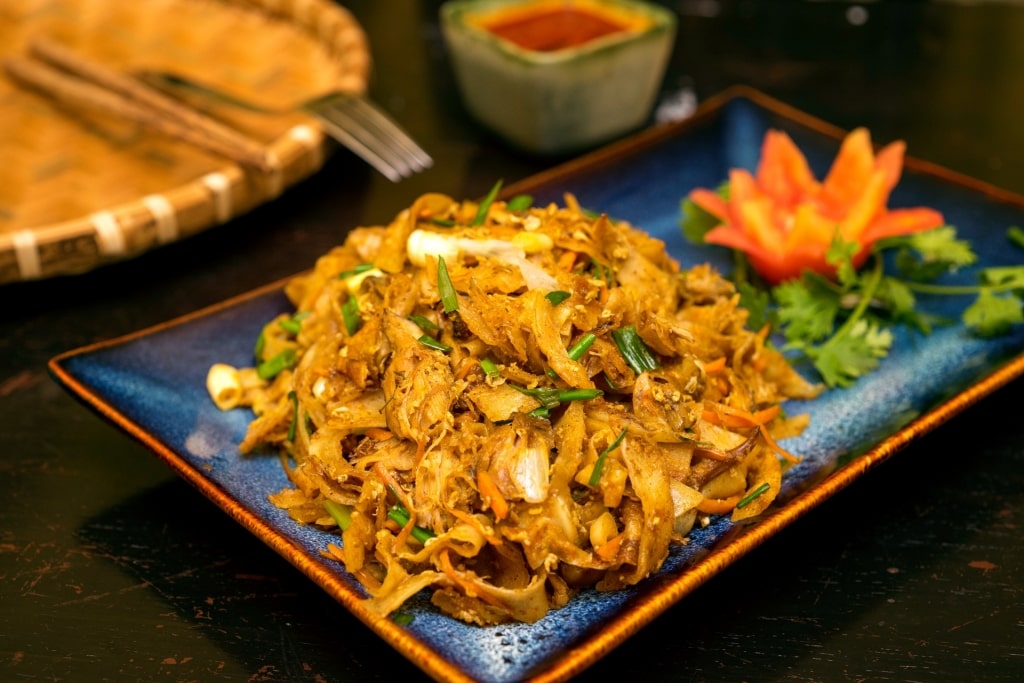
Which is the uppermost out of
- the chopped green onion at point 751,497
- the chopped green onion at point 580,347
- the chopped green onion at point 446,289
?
the chopped green onion at point 446,289

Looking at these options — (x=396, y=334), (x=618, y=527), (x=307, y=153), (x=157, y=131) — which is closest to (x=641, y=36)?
(x=307, y=153)

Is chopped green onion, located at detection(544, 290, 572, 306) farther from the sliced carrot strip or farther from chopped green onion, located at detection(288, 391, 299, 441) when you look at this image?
chopped green onion, located at detection(288, 391, 299, 441)

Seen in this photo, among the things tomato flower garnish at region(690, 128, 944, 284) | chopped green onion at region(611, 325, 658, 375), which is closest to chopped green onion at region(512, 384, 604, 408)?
chopped green onion at region(611, 325, 658, 375)

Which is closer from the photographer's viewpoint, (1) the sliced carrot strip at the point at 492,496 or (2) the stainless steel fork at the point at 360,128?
(1) the sliced carrot strip at the point at 492,496

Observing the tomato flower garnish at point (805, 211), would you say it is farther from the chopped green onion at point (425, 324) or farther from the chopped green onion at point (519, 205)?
the chopped green onion at point (425, 324)

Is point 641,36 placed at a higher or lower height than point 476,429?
higher

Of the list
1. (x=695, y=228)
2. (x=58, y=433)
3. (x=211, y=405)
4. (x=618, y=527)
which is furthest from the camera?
(x=695, y=228)

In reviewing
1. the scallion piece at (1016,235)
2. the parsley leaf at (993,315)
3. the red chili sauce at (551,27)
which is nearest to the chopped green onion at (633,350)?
the parsley leaf at (993,315)

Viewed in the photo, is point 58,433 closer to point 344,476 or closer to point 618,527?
point 344,476
